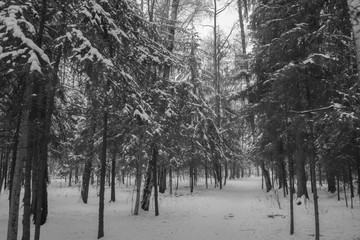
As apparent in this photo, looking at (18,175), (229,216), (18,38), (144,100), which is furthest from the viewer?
(229,216)

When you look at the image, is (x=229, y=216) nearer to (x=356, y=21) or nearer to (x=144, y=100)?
(x=144, y=100)

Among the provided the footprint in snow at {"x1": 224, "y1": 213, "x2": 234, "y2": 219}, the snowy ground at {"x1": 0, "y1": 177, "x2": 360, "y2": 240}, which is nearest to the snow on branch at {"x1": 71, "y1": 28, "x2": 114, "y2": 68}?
the snowy ground at {"x1": 0, "y1": 177, "x2": 360, "y2": 240}

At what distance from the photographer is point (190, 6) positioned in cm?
1808

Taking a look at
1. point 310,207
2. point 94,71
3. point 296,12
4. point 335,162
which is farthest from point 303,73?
point 310,207

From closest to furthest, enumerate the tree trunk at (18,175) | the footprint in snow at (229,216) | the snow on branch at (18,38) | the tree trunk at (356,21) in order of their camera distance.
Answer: the tree trunk at (356,21) < the snow on branch at (18,38) < the tree trunk at (18,175) < the footprint in snow at (229,216)

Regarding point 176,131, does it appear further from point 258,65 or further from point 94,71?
point 94,71

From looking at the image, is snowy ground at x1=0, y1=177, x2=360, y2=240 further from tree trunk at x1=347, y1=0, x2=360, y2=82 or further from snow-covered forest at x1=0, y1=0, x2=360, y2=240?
tree trunk at x1=347, y1=0, x2=360, y2=82

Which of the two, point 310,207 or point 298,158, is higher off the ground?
point 298,158

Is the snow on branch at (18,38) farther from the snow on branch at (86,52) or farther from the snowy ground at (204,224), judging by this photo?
the snowy ground at (204,224)

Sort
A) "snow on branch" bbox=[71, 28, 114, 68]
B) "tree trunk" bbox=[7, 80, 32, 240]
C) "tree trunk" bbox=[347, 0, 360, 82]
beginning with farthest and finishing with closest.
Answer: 1. "tree trunk" bbox=[7, 80, 32, 240]
2. "snow on branch" bbox=[71, 28, 114, 68]
3. "tree trunk" bbox=[347, 0, 360, 82]

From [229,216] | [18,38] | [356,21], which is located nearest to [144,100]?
[18,38]

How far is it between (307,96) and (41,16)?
6984 millimetres

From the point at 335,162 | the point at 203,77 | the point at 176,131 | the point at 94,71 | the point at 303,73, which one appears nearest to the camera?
the point at 94,71

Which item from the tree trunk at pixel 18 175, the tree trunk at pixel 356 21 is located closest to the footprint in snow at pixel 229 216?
the tree trunk at pixel 18 175
